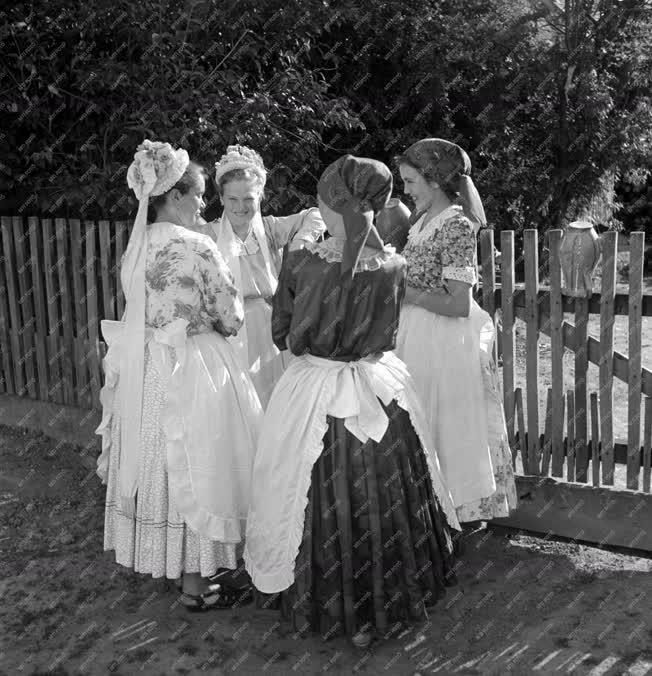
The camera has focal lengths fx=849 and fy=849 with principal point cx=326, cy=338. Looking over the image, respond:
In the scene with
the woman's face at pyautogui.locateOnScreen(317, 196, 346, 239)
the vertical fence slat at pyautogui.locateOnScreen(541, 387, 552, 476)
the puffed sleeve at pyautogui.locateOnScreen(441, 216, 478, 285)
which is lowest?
the vertical fence slat at pyautogui.locateOnScreen(541, 387, 552, 476)

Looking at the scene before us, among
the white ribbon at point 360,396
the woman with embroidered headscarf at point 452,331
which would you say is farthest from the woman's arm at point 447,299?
the white ribbon at point 360,396

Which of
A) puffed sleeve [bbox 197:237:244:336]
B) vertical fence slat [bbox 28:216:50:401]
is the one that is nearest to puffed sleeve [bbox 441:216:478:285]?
puffed sleeve [bbox 197:237:244:336]

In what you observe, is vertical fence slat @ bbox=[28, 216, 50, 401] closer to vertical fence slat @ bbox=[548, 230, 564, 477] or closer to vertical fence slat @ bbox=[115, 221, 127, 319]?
vertical fence slat @ bbox=[115, 221, 127, 319]

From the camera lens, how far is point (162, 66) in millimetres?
5727

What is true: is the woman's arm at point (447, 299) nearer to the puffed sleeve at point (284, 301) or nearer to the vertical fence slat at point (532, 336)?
the vertical fence slat at point (532, 336)

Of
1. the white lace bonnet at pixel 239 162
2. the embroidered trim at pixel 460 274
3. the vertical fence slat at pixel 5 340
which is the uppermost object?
the white lace bonnet at pixel 239 162

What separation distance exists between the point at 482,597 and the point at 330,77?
5.53 metres

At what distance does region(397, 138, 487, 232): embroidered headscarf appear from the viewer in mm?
3590

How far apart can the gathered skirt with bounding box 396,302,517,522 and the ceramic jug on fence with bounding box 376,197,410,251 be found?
354 millimetres

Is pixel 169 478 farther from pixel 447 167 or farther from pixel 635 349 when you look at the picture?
pixel 635 349

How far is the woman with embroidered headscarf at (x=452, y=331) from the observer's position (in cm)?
357

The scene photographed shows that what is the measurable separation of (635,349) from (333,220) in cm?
165

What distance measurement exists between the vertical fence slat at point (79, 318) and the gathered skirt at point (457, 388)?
97.2 inches

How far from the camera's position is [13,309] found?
5.84 metres
